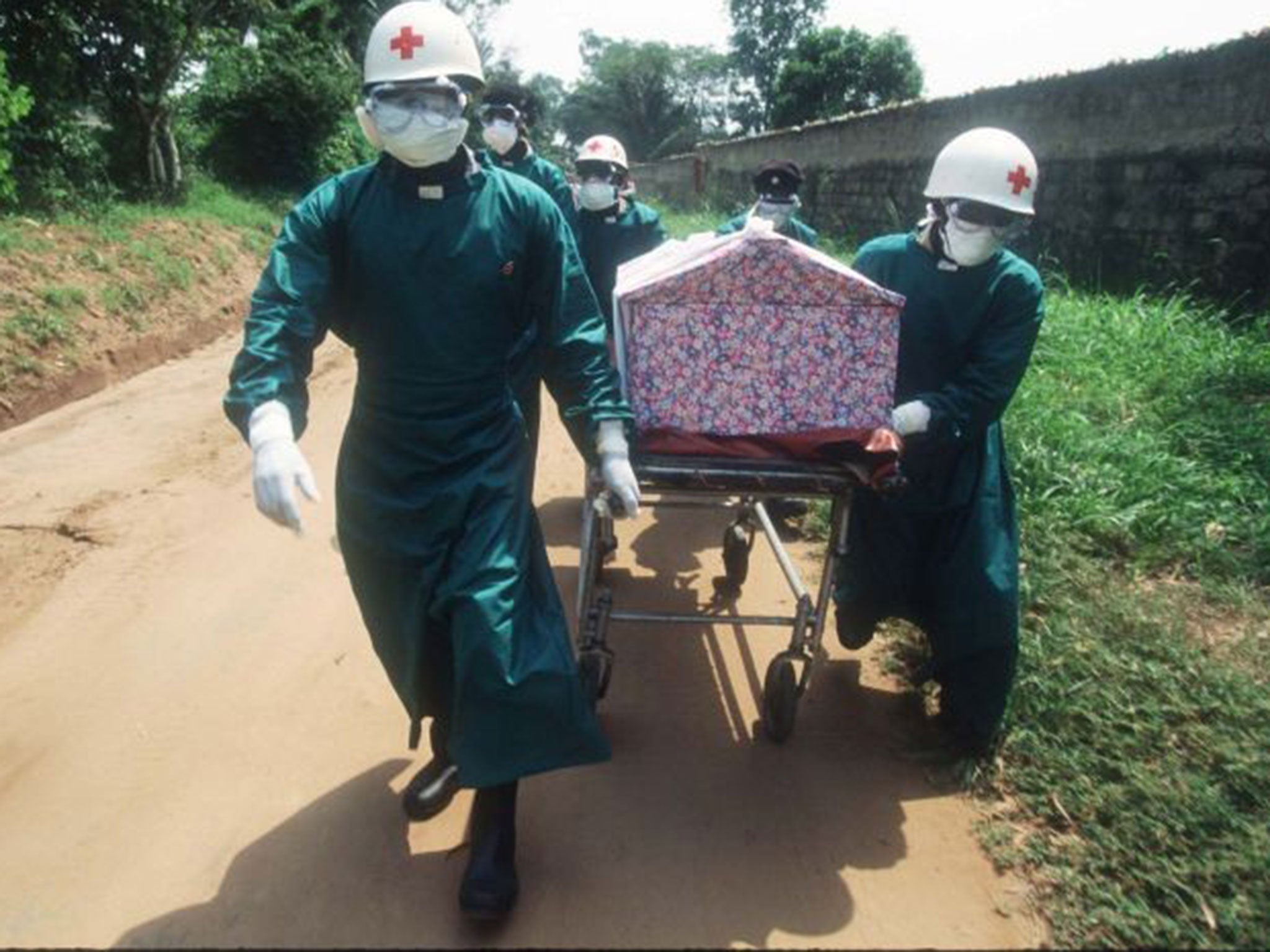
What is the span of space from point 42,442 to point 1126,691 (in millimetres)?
6481

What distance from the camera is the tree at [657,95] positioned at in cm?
4825

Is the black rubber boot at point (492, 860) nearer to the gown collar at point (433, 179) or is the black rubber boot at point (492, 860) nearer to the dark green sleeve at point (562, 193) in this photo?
the gown collar at point (433, 179)

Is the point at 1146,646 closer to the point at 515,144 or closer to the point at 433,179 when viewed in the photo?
the point at 433,179

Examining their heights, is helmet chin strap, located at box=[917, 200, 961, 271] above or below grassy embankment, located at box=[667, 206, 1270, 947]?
above

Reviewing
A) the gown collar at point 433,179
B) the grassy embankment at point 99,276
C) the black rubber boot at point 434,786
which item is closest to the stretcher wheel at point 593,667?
the black rubber boot at point 434,786

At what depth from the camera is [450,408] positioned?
8.22 feet

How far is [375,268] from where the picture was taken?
95.7 inches

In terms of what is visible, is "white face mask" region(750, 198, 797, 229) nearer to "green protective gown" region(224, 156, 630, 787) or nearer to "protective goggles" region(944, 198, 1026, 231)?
"protective goggles" region(944, 198, 1026, 231)

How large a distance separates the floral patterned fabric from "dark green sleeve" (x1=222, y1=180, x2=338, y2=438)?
2.73 feet

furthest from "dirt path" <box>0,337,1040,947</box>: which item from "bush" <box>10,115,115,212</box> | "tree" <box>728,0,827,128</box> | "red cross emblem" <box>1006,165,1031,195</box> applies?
"tree" <box>728,0,827,128</box>

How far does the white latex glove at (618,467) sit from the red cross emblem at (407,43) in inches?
42.1

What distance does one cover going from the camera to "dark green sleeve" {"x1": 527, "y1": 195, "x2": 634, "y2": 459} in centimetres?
257

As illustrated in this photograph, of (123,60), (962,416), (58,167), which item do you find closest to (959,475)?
(962,416)

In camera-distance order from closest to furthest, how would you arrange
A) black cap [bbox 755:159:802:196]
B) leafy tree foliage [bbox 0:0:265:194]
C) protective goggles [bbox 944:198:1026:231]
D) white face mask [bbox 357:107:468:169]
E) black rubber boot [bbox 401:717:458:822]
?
white face mask [bbox 357:107:468:169], black rubber boot [bbox 401:717:458:822], protective goggles [bbox 944:198:1026:231], black cap [bbox 755:159:802:196], leafy tree foliage [bbox 0:0:265:194]
